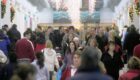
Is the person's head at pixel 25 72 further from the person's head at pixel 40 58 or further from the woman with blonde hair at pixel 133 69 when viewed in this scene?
the person's head at pixel 40 58

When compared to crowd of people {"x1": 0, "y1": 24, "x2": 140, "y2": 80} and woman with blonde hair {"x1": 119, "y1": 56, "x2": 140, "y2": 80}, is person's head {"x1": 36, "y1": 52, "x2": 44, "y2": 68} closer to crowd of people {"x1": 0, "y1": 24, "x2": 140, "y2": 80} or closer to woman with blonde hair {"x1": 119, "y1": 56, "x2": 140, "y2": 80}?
crowd of people {"x1": 0, "y1": 24, "x2": 140, "y2": 80}

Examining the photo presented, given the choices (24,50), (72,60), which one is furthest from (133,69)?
(24,50)

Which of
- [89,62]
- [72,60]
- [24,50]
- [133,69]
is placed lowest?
[72,60]

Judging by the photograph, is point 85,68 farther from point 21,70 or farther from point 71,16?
point 71,16

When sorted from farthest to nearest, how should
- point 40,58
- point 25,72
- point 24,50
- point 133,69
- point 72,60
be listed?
point 24,50 → point 72,60 → point 40,58 → point 133,69 → point 25,72

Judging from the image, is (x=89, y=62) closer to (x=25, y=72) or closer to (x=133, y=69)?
(x=25, y=72)

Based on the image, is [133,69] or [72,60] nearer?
[133,69]

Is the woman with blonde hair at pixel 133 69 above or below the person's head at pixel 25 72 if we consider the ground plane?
below

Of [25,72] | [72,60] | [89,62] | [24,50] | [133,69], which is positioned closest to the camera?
[25,72]

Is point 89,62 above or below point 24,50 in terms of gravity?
above

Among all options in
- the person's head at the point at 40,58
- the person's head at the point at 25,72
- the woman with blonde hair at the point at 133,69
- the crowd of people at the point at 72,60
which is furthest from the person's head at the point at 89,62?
the person's head at the point at 40,58

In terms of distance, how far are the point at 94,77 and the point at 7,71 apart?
126 inches

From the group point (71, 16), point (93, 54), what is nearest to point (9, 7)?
point (93, 54)

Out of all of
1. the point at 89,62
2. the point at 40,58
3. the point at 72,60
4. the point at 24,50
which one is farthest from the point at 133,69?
the point at 24,50
